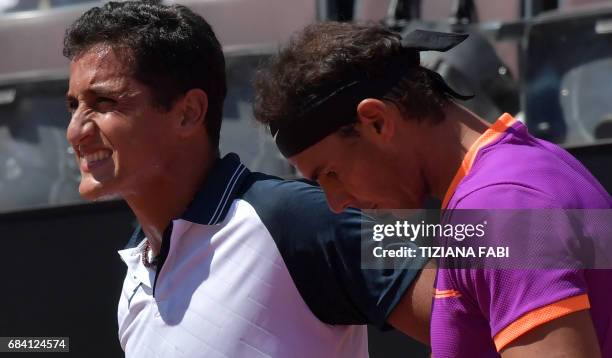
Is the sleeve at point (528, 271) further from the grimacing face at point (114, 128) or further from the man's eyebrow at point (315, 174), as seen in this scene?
the grimacing face at point (114, 128)

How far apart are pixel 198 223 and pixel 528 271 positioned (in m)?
0.93

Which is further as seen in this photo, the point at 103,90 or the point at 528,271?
the point at 103,90

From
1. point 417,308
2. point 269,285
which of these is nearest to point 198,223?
point 269,285

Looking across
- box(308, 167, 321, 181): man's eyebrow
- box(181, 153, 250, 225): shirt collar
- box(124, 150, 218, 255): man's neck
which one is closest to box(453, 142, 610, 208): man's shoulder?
box(308, 167, 321, 181): man's eyebrow

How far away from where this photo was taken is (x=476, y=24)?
144 inches

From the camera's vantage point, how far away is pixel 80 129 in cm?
225

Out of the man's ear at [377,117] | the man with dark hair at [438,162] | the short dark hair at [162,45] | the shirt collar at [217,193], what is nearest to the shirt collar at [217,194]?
the shirt collar at [217,193]

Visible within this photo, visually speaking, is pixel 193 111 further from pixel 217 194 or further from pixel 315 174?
pixel 315 174

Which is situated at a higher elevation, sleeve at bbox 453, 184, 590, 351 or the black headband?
the black headband

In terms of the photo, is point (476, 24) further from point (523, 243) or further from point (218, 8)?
point (523, 243)

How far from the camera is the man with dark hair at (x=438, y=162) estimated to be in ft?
4.72

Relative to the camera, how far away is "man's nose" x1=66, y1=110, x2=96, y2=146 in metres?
2.24

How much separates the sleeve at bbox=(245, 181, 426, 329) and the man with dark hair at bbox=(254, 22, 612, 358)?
0.81 feet

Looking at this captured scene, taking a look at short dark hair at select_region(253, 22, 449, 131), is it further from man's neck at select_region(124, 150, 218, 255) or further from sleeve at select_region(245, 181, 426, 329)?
man's neck at select_region(124, 150, 218, 255)
